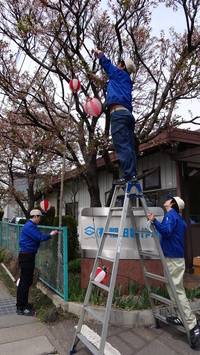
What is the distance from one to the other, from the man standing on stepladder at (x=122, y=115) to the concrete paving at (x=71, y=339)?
211 cm

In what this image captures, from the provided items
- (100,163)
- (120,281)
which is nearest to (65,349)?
(120,281)

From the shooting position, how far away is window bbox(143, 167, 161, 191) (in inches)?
319

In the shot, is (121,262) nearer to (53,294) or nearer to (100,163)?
(53,294)

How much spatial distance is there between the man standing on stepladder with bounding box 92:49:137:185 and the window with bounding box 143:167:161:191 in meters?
4.40

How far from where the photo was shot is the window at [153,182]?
811 cm

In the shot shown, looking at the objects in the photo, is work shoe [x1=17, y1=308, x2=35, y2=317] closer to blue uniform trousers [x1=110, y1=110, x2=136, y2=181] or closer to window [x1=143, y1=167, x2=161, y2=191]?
blue uniform trousers [x1=110, y1=110, x2=136, y2=181]

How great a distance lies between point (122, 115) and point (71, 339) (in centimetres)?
314

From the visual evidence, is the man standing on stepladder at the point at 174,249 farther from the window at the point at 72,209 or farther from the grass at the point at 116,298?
the window at the point at 72,209

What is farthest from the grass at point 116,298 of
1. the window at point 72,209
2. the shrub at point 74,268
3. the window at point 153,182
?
the window at point 72,209

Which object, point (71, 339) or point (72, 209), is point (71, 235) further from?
point (71, 339)

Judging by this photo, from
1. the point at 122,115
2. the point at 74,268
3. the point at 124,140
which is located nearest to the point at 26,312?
the point at 74,268

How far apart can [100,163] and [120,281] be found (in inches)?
224

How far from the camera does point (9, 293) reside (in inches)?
248

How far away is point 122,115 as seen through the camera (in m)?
3.72
